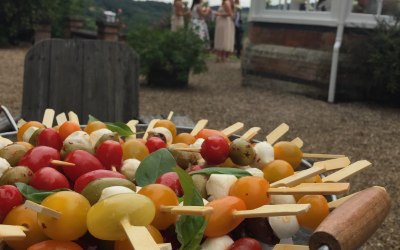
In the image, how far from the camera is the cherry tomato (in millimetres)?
790

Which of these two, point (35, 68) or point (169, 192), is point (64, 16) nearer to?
point (35, 68)

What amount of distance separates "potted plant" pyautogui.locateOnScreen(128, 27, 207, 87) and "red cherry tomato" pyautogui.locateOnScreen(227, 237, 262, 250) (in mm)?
7512

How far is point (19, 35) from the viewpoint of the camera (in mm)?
13492

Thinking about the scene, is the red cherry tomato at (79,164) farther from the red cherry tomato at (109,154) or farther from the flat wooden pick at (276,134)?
the flat wooden pick at (276,134)

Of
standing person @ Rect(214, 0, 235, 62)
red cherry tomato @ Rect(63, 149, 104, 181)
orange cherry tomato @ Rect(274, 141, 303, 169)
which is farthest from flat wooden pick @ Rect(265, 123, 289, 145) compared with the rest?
standing person @ Rect(214, 0, 235, 62)

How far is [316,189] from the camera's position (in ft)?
2.85

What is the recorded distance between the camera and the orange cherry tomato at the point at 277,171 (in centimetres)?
114

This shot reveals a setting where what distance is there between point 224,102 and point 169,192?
274 inches

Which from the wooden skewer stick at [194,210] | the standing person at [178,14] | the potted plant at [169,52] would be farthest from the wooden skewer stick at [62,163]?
the standing person at [178,14]

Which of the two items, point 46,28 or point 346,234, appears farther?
point 46,28

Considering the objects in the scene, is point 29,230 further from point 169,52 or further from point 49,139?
point 169,52

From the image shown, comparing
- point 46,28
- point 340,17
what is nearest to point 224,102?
point 340,17

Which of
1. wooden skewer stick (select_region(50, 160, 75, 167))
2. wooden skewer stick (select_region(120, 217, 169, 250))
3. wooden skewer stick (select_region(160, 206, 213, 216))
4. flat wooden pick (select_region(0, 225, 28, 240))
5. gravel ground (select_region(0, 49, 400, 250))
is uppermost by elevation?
wooden skewer stick (select_region(160, 206, 213, 216))

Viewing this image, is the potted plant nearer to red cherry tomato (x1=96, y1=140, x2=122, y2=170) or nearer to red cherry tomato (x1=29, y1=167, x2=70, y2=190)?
red cherry tomato (x1=96, y1=140, x2=122, y2=170)
